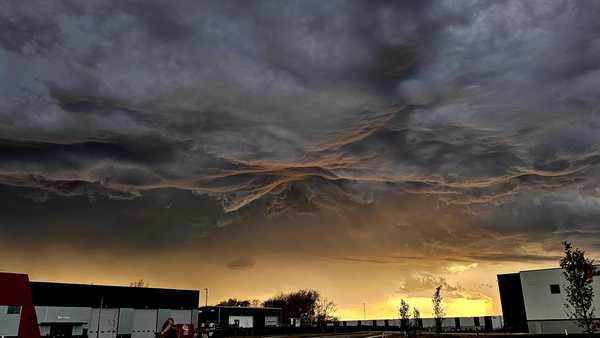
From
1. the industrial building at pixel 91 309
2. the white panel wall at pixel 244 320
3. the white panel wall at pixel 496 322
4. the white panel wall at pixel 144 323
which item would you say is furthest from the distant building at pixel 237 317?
the white panel wall at pixel 496 322

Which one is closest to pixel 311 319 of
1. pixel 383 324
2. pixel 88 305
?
pixel 383 324

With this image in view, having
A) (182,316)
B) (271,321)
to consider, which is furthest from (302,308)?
(182,316)

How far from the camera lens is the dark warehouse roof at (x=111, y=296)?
79469 millimetres

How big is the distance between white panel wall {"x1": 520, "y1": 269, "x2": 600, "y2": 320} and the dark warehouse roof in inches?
2493

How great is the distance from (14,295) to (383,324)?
130469 millimetres

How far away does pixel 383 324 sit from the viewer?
172 m

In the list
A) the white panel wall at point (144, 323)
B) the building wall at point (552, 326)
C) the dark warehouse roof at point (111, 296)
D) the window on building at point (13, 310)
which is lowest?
the building wall at point (552, 326)

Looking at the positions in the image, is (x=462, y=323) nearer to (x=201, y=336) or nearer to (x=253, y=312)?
(x=253, y=312)

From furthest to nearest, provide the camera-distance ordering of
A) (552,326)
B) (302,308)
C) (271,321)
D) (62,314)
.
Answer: (302,308)
(271,321)
(552,326)
(62,314)

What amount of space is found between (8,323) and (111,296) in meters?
19.3

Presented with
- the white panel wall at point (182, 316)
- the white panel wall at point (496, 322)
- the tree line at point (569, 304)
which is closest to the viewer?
the tree line at point (569, 304)

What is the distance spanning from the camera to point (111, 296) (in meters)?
87.0

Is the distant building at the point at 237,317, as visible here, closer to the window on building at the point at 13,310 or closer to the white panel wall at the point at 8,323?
the white panel wall at the point at 8,323

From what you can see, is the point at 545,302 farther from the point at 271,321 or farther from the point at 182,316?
the point at 271,321
